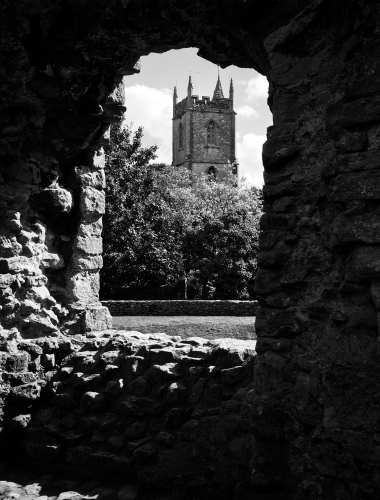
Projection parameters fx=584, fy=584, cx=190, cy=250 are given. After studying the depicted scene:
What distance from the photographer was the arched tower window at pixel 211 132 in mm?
70562

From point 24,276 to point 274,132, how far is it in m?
2.99

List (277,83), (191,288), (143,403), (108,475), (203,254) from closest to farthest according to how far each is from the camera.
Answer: (277,83), (108,475), (143,403), (203,254), (191,288)

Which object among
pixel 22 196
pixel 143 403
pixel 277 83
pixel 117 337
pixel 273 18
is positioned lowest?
pixel 143 403

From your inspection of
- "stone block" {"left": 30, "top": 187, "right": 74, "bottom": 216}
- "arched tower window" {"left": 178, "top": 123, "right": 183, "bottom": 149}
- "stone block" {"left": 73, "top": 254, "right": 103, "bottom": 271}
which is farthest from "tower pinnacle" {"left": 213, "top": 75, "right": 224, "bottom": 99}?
"stone block" {"left": 30, "top": 187, "right": 74, "bottom": 216}

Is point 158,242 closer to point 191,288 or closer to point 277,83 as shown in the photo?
point 191,288

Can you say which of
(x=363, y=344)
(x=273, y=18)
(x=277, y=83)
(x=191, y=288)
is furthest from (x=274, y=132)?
(x=191, y=288)

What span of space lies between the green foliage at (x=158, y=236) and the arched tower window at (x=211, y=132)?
149ft

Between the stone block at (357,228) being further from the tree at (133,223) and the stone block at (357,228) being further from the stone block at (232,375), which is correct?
the tree at (133,223)

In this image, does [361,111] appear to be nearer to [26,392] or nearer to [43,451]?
[43,451]

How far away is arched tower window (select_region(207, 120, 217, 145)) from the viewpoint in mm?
70562

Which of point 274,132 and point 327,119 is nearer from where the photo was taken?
point 327,119

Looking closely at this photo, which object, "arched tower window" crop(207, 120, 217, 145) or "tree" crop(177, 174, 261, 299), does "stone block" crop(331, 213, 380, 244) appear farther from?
"arched tower window" crop(207, 120, 217, 145)

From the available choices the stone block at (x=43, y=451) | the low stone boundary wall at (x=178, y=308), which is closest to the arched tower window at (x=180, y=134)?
the low stone boundary wall at (x=178, y=308)

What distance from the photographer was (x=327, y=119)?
10.1ft
